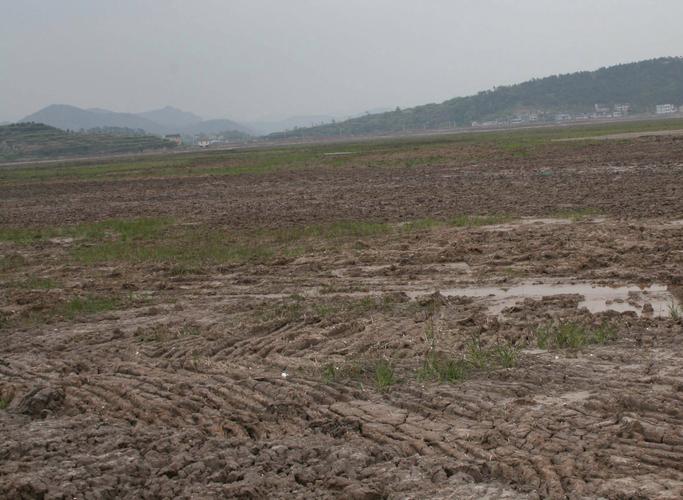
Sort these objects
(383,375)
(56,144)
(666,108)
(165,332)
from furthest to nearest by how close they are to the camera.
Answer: (666,108) → (56,144) → (165,332) → (383,375)

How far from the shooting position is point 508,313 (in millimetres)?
10156

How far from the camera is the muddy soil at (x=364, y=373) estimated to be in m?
5.53

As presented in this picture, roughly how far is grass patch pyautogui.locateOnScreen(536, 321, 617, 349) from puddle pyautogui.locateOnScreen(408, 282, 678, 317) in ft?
3.83

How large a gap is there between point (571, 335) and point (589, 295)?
257 cm

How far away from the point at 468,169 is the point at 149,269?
860 inches

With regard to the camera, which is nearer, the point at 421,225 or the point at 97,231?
the point at 421,225

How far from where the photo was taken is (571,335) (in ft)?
28.3

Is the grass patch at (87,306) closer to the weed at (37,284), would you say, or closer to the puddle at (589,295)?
the weed at (37,284)

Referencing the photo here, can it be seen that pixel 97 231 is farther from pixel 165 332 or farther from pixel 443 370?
A: pixel 443 370

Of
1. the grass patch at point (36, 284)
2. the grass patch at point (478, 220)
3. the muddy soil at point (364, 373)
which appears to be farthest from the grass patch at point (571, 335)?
the grass patch at point (36, 284)

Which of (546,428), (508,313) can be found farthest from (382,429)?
(508,313)

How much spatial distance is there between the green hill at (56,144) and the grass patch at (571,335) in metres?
128

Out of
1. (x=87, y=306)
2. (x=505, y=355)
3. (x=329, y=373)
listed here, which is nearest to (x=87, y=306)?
(x=87, y=306)

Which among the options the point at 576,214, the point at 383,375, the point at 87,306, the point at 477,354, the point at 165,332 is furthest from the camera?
the point at 576,214
